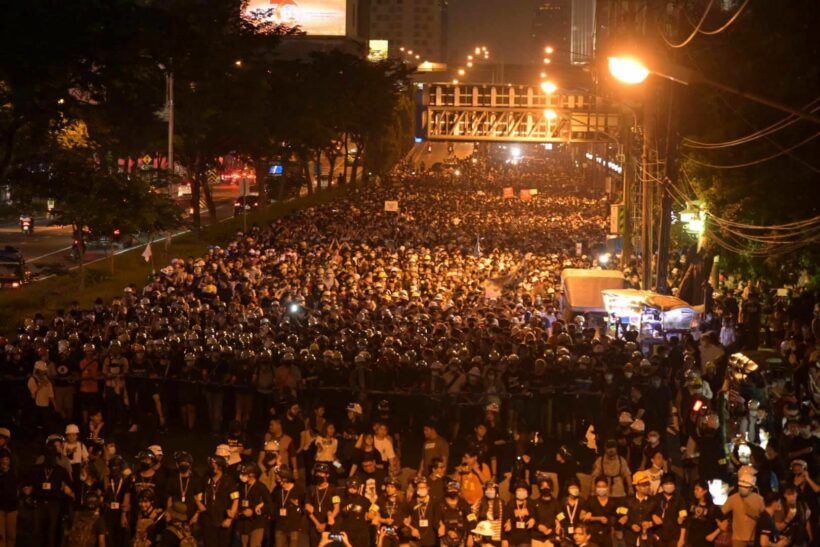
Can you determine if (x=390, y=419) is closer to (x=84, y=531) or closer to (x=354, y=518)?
(x=354, y=518)

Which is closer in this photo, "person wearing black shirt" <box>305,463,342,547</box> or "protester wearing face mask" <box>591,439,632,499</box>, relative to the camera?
"person wearing black shirt" <box>305,463,342,547</box>

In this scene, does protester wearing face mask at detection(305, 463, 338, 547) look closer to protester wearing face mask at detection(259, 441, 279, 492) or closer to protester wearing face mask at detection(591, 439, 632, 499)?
protester wearing face mask at detection(259, 441, 279, 492)

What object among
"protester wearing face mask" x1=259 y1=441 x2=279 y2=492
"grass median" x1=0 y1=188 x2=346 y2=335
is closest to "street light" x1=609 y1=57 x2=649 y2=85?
"protester wearing face mask" x1=259 y1=441 x2=279 y2=492

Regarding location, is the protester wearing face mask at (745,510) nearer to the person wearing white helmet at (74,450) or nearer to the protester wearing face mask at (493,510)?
the protester wearing face mask at (493,510)

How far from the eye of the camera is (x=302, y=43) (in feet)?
429

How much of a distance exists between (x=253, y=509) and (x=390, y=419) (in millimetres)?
4685

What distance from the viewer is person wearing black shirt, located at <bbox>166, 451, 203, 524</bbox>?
1241 cm

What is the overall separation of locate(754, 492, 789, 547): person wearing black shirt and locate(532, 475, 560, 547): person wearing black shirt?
1813 mm

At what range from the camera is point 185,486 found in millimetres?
12469

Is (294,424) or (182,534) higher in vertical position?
(294,424)

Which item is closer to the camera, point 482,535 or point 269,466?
point 482,535

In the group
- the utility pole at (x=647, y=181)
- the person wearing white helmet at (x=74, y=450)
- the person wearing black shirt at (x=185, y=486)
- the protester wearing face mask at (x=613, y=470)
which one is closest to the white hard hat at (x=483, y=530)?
the protester wearing face mask at (x=613, y=470)

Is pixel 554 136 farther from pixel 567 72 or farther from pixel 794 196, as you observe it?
pixel 567 72

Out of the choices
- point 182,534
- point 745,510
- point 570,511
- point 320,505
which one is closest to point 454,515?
point 570,511
